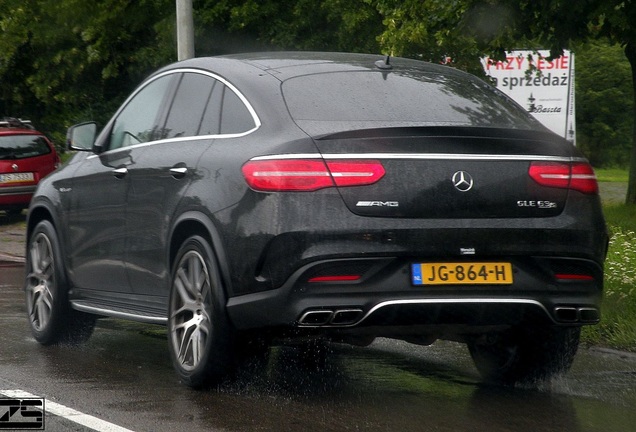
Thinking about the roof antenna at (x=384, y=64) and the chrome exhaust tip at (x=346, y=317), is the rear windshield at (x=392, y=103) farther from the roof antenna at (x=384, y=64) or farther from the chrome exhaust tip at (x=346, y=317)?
the chrome exhaust tip at (x=346, y=317)

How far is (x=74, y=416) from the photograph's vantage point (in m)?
6.20

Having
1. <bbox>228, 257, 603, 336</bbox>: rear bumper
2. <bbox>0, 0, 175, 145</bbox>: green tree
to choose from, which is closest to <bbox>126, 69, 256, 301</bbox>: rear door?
<bbox>228, 257, 603, 336</bbox>: rear bumper

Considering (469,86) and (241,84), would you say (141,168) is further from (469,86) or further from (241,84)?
(469,86)

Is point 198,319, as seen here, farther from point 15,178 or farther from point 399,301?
Result: point 15,178

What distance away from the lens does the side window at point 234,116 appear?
6.85m

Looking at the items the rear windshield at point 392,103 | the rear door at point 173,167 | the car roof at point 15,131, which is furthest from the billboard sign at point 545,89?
the rear windshield at point 392,103

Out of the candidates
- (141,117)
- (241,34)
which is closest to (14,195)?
(241,34)

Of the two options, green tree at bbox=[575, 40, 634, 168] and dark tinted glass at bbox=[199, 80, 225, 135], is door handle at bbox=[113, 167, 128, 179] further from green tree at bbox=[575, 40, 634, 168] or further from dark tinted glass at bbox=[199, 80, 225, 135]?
green tree at bbox=[575, 40, 634, 168]

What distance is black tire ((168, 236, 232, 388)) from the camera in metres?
6.62

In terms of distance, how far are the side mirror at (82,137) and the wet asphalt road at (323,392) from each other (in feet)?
4.18

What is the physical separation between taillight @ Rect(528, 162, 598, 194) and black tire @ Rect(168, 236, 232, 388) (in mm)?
1618

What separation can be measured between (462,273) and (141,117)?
2.60m

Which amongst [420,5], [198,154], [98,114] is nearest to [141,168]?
[198,154]

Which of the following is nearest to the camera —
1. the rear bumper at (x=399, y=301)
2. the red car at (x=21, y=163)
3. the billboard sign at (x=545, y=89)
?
the rear bumper at (x=399, y=301)
